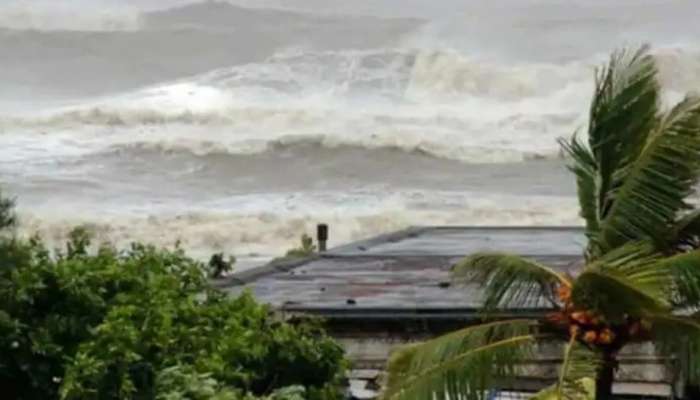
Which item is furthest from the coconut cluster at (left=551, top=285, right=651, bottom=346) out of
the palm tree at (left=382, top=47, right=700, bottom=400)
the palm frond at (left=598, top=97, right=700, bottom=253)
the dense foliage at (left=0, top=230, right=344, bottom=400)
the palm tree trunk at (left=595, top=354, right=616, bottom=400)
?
the dense foliage at (left=0, top=230, right=344, bottom=400)

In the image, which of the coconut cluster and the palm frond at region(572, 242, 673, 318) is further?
the coconut cluster

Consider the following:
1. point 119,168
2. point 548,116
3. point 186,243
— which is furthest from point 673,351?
point 548,116

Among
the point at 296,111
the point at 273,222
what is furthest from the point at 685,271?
the point at 296,111

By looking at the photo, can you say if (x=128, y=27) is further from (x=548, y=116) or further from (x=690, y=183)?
(x=690, y=183)

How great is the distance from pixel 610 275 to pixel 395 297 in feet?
18.6

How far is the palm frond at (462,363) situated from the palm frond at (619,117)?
2.69ft

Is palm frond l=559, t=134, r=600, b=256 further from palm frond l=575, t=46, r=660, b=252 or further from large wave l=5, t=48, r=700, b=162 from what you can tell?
large wave l=5, t=48, r=700, b=162

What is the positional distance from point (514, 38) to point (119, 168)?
74.7ft

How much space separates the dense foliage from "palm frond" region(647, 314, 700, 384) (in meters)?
2.24

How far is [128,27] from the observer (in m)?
67.8

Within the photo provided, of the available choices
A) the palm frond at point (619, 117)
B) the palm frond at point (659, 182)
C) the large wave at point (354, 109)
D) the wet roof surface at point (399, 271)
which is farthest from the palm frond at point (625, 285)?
the large wave at point (354, 109)

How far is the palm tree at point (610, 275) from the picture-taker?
8359mm

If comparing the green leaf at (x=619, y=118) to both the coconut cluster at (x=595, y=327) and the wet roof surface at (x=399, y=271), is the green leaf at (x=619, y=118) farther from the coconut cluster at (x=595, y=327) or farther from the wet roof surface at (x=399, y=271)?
the wet roof surface at (x=399, y=271)

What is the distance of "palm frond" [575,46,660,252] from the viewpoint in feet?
29.7
